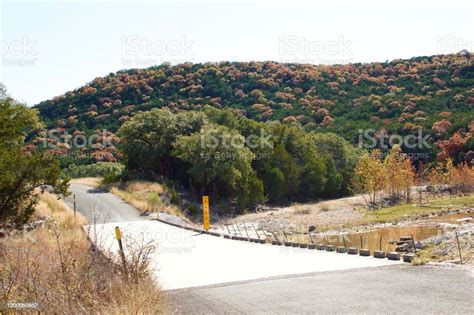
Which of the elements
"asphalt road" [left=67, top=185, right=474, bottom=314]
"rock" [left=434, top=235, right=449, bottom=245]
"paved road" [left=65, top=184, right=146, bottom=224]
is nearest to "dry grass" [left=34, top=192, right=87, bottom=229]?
"paved road" [left=65, top=184, right=146, bottom=224]

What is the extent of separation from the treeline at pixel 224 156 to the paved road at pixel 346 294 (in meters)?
32.1

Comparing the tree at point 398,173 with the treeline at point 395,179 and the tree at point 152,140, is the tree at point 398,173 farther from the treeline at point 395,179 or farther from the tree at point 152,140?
the tree at point 152,140

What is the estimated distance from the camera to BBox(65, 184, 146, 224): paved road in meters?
31.8

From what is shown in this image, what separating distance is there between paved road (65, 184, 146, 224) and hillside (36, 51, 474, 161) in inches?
1179

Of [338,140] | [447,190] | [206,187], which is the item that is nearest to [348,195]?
[338,140]

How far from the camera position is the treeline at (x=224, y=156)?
45312 millimetres

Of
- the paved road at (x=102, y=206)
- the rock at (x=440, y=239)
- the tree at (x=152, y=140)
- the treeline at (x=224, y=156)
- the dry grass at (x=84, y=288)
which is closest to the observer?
the dry grass at (x=84, y=288)

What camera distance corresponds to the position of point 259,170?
181 feet

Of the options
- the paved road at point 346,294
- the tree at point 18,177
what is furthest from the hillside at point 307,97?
the paved road at point 346,294

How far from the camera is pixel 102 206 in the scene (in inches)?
1396

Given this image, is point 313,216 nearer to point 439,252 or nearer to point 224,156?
point 224,156

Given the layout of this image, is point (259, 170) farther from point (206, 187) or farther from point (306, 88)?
point (306, 88)

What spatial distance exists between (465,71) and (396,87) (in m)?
15.0

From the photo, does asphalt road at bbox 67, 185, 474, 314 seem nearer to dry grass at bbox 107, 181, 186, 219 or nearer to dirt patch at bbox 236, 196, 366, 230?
dry grass at bbox 107, 181, 186, 219
